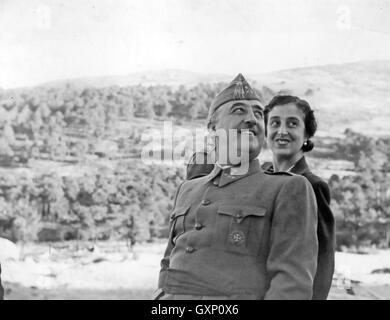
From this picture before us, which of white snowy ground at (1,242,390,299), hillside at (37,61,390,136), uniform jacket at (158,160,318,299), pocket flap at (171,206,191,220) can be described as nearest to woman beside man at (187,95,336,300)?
pocket flap at (171,206,191,220)

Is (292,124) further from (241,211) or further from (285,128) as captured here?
(241,211)

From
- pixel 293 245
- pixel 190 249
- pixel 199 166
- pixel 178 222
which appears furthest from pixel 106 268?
pixel 293 245

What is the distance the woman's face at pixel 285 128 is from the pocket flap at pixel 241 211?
436mm

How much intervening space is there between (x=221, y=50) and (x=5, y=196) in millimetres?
1514

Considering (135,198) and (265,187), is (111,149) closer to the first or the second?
(135,198)

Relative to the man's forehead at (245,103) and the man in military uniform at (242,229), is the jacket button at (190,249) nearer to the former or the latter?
the man in military uniform at (242,229)

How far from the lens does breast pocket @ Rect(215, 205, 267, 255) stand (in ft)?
4.97

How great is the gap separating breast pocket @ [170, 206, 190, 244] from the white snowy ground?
1948mm

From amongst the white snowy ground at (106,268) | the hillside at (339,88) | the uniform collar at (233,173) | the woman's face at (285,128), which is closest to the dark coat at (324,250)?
the woman's face at (285,128)

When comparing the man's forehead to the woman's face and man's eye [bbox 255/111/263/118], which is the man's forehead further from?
the woman's face

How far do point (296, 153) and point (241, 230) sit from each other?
531 mm

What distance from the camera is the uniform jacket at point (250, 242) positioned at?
4.78 feet

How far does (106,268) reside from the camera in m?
3.68
